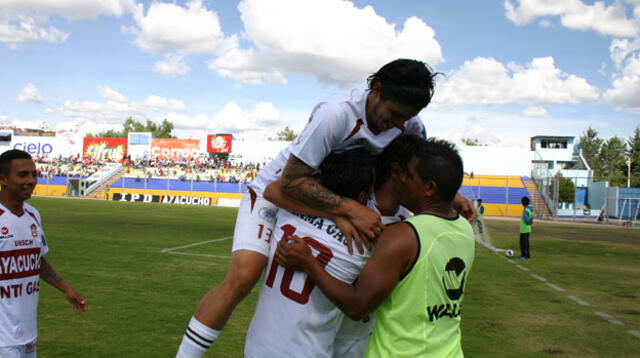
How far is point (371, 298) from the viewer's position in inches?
90.0

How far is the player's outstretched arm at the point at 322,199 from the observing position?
2539mm

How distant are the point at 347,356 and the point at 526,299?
26.7ft

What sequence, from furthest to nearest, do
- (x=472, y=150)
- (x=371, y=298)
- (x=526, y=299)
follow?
(x=472, y=150), (x=526, y=299), (x=371, y=298)

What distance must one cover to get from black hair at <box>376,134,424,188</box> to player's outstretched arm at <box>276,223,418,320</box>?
1.26 feet

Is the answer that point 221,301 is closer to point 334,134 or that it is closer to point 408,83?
point 334,134

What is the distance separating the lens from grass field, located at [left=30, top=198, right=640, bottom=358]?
6.45 meters

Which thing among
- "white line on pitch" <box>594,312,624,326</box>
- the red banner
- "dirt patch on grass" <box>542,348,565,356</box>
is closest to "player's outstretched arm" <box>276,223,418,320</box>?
"dirt patch on grass" <box>542,348,565,356</box>

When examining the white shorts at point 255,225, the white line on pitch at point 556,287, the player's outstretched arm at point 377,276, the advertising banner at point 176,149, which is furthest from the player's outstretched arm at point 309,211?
the advertising banner at point 176,149

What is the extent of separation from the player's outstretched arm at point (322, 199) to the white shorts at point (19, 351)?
2.19 m

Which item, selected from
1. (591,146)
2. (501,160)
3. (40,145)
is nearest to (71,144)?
(40,145)

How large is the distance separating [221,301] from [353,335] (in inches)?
29.8

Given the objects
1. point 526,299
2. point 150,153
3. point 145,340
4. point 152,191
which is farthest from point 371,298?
point 150,153

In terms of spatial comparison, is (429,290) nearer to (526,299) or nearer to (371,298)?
(371,298)

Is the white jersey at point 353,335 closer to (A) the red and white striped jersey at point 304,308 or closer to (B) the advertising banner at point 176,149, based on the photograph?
(A) the red and white striped jersey at point 304,308
